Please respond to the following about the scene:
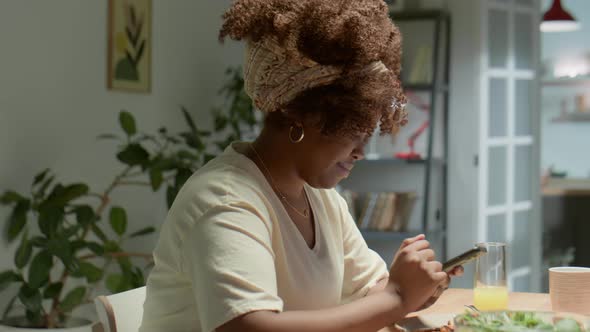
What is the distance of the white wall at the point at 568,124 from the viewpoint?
7445mm

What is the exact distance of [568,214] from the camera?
6.67m

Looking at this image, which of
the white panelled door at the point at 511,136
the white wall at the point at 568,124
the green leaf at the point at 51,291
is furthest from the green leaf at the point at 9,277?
the white wall at the point at 568,124

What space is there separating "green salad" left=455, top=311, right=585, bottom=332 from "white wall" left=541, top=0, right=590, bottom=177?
666 centimetres

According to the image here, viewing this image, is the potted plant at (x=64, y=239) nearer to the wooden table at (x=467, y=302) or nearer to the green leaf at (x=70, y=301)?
the green leaf at (x=70, y=301)

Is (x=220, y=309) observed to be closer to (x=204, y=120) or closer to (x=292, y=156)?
(x=292, y=156)

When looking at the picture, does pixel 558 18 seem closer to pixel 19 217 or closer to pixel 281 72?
pixel 19 217

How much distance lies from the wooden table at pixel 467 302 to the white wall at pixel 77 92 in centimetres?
171

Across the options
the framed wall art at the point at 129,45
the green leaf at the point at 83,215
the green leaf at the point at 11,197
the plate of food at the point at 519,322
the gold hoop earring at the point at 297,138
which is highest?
the framed wall art at the point at 129,45

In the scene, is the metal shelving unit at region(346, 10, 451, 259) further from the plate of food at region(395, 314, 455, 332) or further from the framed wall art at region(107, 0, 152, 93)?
the plate of food at region(395, 314, 455, 332)

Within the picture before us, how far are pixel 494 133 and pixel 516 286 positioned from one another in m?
0.89

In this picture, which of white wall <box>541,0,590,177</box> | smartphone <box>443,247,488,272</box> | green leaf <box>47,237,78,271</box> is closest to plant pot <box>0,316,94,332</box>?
green leaf <box>47,237,78,271</box>

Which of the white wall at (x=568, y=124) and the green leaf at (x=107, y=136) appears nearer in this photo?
the green leaf at (x=107, y=136)

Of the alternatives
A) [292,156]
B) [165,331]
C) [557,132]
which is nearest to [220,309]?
[165,331]

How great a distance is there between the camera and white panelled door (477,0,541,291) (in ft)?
15.5
